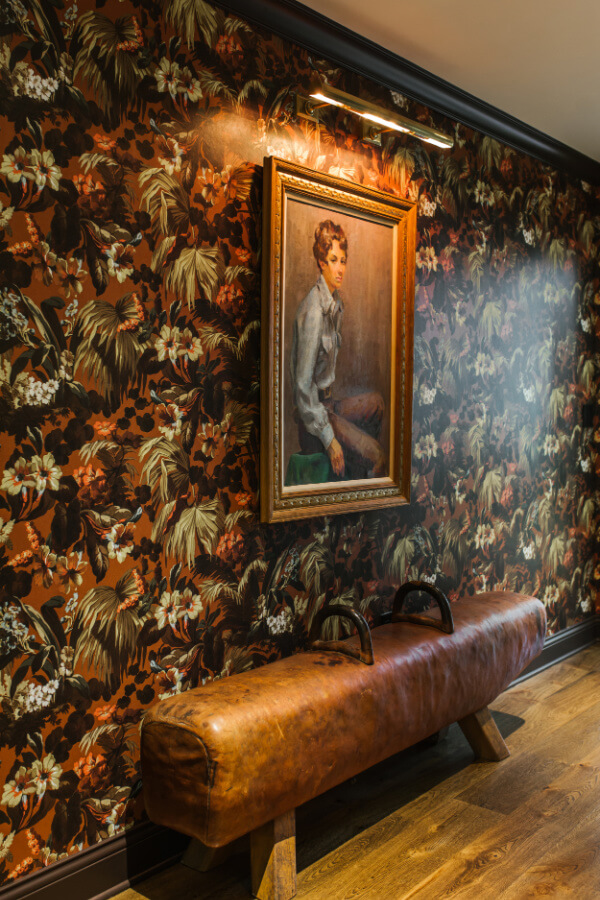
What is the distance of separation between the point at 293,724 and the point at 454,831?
0.79 meters

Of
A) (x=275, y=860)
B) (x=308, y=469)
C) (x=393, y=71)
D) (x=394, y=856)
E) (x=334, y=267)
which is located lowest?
(x=394, y=856)

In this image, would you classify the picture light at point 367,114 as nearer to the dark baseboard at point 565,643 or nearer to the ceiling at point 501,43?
the ceiling at point 501,43

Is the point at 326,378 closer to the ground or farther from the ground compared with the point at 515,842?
farther from the ground

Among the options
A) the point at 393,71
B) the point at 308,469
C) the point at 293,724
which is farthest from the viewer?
the point at 393,71

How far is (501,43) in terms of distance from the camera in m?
2.80

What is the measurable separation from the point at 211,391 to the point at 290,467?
1.27ft

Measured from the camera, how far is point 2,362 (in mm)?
1843

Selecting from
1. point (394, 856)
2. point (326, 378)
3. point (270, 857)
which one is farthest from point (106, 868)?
point (326, 378)

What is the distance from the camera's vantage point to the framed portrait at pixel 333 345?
245 centimetres

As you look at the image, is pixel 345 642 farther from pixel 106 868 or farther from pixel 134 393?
pixel 134 393

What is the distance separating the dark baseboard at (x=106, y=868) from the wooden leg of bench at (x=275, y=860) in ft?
0.94

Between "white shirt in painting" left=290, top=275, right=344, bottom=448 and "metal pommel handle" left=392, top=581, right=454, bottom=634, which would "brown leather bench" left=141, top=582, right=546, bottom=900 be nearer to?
"metal pommel handle" left=392, top=581, right=454, bottom=634

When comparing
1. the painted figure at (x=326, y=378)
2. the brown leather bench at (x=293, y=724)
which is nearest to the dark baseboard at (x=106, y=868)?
the brown leather bench at (x=293, y=724)

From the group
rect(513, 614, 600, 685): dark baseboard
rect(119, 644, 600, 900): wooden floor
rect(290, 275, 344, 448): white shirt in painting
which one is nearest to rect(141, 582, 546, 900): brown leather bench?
rect(119, 644, 600, 900): wooden floor
